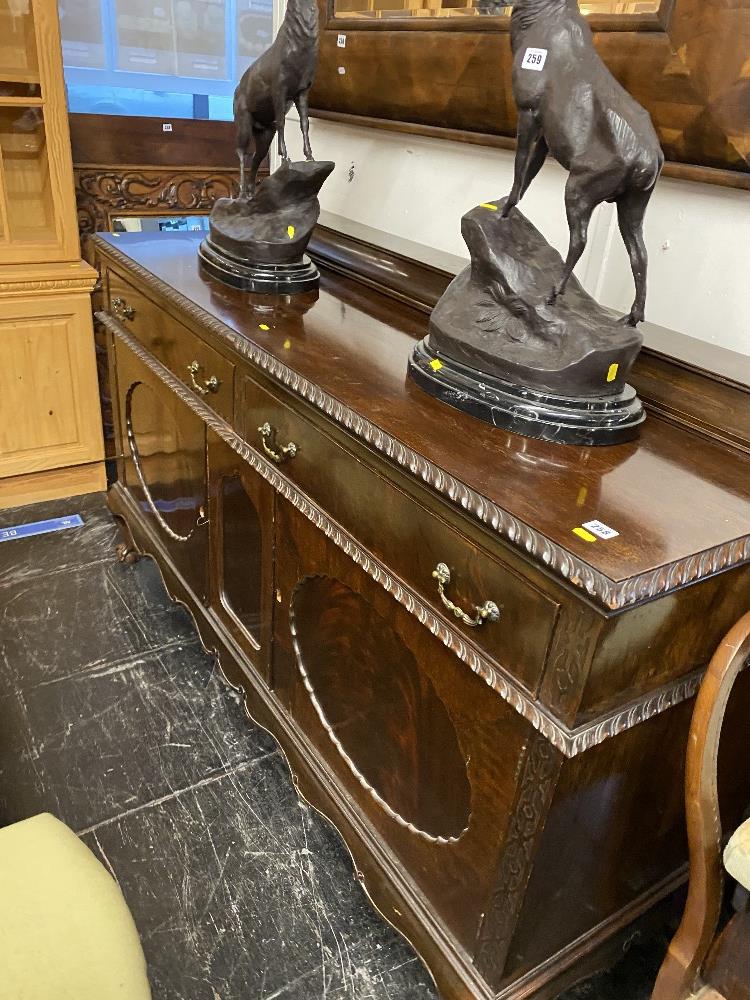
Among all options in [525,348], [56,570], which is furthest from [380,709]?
[56,570]

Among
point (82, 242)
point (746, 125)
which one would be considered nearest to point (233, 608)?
point (746, 125)

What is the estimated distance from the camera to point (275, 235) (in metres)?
1.58

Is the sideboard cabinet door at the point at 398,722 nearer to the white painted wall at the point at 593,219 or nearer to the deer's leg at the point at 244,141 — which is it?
the white painted wall at the point at 593,219

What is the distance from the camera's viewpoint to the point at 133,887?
145 cm

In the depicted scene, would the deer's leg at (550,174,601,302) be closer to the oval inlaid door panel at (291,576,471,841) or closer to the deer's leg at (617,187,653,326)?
the deer's leg at (617,187,653,326)

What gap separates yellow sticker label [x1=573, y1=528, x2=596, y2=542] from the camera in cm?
79

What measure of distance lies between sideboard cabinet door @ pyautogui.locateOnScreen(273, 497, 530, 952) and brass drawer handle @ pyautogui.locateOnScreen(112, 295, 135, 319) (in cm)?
81

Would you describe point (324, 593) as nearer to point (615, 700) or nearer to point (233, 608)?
point (233, 608)

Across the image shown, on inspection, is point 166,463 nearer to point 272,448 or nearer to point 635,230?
point 272,448

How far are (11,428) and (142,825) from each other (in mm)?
1519

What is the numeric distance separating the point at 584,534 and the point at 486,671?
0.22 meters

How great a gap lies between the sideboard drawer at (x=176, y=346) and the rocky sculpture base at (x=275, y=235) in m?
0.16

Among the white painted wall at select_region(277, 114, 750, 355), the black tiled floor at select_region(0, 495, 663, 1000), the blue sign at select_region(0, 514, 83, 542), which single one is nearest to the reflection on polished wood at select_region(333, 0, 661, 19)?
the white painted wall at select_region(277, 114, 750, 355)

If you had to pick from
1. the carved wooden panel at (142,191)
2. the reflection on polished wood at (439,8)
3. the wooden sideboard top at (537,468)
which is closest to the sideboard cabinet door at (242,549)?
the wooden sideboard top at (537,468)
